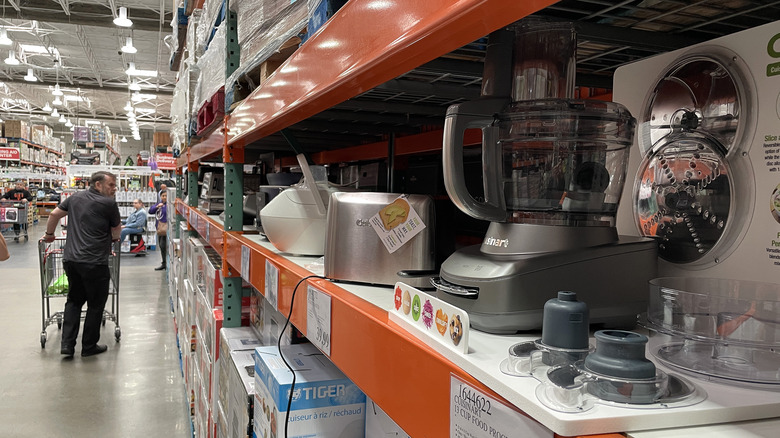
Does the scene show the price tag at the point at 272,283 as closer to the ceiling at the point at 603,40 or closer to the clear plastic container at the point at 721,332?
the ceiling at the point at 603,40

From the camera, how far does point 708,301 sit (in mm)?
581

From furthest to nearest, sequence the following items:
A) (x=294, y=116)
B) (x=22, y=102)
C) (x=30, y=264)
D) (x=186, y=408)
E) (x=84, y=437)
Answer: (x=22, y=102)
(x=30, y=264)
(x=186, y=408)
(x=84, y=437)
(x=294, y=116)

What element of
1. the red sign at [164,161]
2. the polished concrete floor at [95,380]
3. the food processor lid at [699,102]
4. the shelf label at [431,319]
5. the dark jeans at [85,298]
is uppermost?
the red sign at [164,161]

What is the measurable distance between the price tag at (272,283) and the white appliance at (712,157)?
771 mm

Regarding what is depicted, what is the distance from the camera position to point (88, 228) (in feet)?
17.0

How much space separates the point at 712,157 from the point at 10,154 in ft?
57.8

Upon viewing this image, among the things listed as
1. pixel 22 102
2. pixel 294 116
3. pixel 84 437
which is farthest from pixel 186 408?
pixel 22 102

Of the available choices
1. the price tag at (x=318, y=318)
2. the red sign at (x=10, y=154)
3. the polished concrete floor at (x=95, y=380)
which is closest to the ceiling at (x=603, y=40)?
the price tag at (x=318, y=318)

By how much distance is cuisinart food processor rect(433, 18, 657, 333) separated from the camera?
0.66 m

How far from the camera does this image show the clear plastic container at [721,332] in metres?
0.53

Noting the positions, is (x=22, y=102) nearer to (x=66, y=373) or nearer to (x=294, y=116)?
(x=66, y=373)

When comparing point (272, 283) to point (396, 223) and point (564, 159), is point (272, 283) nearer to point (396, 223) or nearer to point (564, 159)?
point (396, 223)

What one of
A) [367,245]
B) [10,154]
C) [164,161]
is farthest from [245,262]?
[10,154]

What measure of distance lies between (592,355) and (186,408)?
4188 mm
